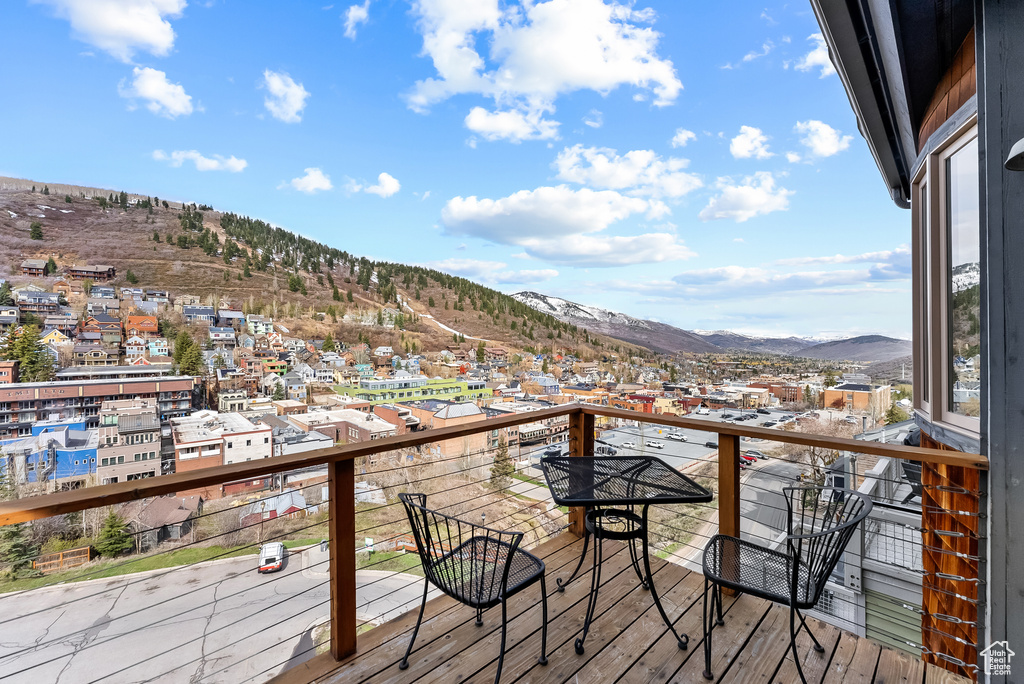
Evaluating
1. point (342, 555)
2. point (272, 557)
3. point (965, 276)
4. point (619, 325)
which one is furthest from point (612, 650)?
point (619, 325)

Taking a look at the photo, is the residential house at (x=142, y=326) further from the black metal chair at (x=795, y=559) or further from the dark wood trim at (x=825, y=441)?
the black metal chair at (x=795, y=559)

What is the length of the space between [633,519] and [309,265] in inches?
945

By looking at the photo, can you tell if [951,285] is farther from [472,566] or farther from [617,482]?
[472,566]

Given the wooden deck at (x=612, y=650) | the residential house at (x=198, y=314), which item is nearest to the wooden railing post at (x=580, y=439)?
the wooden deck at (x=612, y=650)

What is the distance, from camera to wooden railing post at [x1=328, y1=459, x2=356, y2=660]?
187 cm

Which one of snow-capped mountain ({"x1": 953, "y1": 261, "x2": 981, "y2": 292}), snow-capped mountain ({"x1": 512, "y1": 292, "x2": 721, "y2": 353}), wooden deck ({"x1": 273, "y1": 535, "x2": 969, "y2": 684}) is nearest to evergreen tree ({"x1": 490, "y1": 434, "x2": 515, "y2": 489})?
wooden deck ({"x1": 273, "y1": 535, "x2": 969, "y2": 684})

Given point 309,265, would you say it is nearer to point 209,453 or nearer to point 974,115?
point 209,453

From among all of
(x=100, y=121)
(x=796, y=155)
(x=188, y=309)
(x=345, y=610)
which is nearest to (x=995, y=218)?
(x=345, y=610)

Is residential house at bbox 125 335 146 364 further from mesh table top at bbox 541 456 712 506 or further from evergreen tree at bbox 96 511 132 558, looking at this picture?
mesh table top at bbox 541 456 712 506

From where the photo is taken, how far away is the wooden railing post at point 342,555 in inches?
73.5

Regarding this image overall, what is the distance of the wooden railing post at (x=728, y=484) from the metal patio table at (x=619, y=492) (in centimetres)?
31

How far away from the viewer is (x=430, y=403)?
15.8 meters

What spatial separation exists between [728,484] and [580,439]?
994 millimetres

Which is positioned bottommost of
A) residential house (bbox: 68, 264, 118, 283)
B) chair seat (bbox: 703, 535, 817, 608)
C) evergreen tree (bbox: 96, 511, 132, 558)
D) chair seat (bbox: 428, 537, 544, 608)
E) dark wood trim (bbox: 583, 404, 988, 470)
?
chair seat (bbox: 703, 535, 817, 608)
